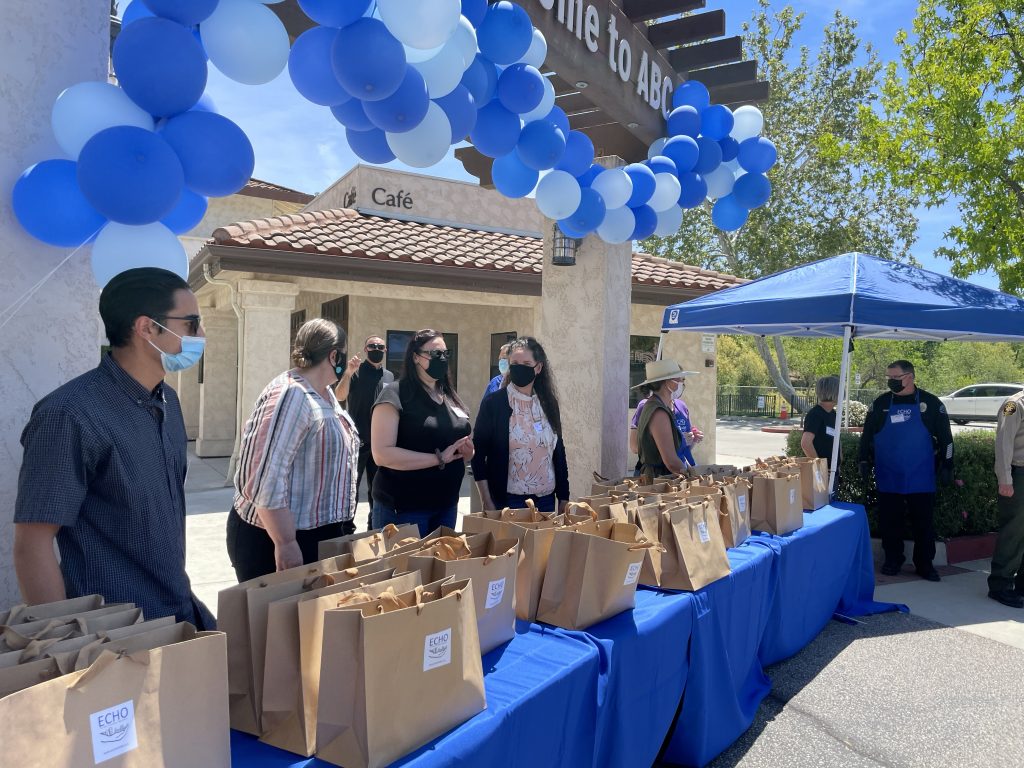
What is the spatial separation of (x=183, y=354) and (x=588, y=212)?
9.12ft

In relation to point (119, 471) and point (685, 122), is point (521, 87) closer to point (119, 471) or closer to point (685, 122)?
point (685, 122)

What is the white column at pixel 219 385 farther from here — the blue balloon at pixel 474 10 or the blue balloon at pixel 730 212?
the blue balloon at pixel 474 10

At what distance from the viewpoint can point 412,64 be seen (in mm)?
2879

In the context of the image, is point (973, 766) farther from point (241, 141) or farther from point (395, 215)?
point (395, 215)

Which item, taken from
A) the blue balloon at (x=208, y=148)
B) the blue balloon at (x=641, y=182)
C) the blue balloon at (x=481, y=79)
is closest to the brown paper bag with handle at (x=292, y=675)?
the blue balloon at (x=208, y=148)

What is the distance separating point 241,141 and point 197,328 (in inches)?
32.5

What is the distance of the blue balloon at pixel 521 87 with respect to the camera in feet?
11.2

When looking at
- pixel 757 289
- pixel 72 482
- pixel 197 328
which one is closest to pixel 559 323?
pixel 757 289

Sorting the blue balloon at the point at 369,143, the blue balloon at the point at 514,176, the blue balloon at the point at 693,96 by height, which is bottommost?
the blue balloon at the point at 369,143

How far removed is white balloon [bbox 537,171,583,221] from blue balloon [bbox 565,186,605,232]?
0.28ft

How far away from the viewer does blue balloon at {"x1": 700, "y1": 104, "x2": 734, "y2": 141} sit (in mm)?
5168

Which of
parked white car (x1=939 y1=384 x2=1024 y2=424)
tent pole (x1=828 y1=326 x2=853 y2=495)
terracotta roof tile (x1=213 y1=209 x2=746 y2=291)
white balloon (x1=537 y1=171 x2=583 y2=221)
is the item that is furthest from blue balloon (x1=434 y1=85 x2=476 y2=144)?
parked white car (x1=939 y1=384 x2=1024 y2=424)

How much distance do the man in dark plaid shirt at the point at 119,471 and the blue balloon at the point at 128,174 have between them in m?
0.43

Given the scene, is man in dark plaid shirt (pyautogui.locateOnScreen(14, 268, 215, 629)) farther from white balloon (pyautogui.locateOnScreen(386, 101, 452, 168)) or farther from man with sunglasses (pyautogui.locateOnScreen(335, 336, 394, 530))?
man with sunglasses (pyautogui.locateOnScreen(335, 336, 394, 530))
